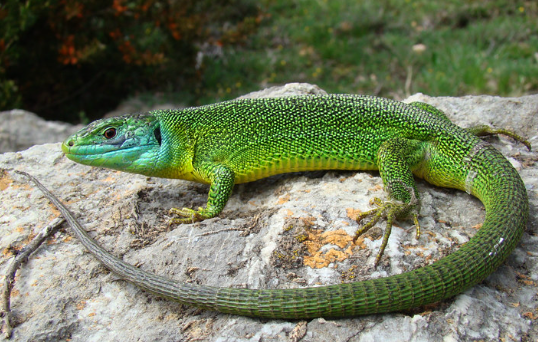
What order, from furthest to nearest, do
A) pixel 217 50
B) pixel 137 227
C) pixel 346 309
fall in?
pixel 217 50 → pixel 137 227 → pixel 346 309

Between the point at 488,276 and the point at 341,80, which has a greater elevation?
the point at 488,276

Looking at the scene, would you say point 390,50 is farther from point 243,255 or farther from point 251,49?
point 243,255

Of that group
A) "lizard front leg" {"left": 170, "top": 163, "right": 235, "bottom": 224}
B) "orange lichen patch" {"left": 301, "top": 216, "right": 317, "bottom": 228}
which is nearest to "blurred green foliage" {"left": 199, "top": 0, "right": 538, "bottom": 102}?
"lizard front leg" {"left": 170, "top": 163, "right": 235, "bottom": 224}

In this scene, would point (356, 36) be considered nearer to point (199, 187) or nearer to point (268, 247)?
point (199, 187)

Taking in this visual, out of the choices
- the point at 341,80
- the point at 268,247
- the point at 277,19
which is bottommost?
the point at 341,80

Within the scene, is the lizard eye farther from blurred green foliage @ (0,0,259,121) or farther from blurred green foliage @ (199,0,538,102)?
blurred green foliage @ (199,0,538,102)

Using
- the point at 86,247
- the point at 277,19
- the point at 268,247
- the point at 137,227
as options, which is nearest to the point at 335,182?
the point at 268,247

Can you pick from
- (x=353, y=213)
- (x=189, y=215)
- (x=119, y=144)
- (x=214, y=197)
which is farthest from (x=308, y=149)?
(x=119, y=144)

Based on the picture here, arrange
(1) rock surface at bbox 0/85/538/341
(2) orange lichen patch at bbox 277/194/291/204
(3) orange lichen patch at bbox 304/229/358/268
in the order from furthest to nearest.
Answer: (2) orange lichen patch at bbox 277/194/291/204, (3) orange lichen patch at bbox 304/229/358/268, (1) rock surface at bbox 0/85/538/341
